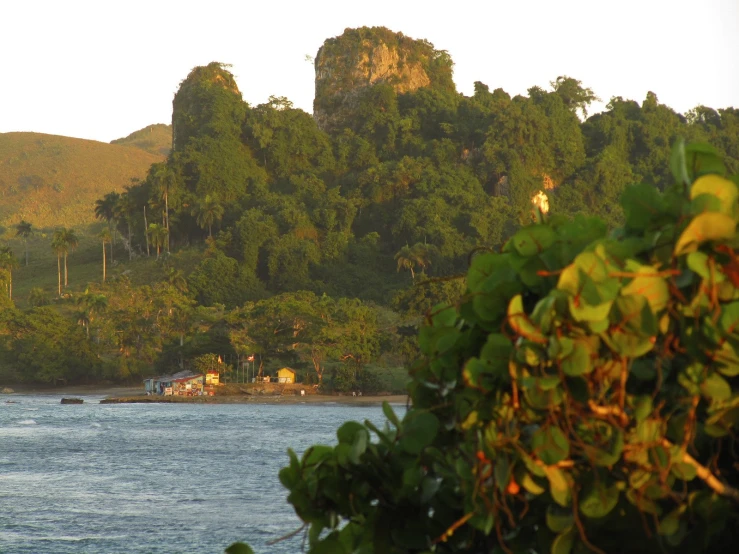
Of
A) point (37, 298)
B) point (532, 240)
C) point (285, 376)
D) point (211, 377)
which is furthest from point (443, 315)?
point (37, 298)

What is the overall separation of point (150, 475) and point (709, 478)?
37290mm

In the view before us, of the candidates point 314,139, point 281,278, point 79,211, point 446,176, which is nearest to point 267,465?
point 281,278

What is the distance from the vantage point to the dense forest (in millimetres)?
75188

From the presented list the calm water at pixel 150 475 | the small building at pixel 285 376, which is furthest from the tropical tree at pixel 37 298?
the small building at pixel 285 376

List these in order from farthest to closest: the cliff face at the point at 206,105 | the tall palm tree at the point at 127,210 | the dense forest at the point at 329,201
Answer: the cliff face at the point at 206,105, the tall palm tree at the point at 127,210, the dense forest at the point at 329,201

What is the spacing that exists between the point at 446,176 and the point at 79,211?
262 feet

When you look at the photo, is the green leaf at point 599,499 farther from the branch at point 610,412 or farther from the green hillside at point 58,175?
the green hillside at point 58,175

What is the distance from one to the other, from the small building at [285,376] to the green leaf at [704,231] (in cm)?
6842

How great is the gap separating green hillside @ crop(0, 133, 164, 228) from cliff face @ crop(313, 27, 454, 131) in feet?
170

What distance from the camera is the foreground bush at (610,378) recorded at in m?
2.91

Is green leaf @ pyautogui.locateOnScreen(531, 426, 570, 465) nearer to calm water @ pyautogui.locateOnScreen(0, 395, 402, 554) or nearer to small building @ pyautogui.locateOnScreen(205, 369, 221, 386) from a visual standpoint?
calm water @ pyautogui.locateOnScreen(0, 395, 402, 554)

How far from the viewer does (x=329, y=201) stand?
→ 97.4 metres

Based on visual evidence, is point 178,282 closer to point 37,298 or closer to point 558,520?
point 37,298

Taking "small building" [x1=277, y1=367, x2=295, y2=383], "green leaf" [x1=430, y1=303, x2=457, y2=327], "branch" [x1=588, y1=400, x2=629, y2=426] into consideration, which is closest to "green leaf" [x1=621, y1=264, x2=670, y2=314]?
"branch" [x1=588, y1=400, x2=629, y2=426]
